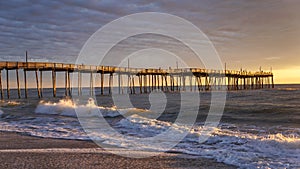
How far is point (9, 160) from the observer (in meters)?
6.77

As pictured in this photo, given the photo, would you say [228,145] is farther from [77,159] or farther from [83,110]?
[83,110]

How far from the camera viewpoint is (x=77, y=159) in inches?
273

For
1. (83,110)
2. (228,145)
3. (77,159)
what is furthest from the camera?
(83,110)

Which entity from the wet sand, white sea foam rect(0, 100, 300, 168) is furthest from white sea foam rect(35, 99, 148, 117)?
the wet sand

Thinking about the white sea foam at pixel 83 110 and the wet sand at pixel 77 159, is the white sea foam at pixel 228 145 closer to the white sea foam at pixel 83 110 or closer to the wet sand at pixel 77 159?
the wet sand at pixel 77 159

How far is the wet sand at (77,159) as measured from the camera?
642cm

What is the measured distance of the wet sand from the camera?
6422mm

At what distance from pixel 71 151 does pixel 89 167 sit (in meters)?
1.72

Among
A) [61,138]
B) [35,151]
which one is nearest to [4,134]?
[61,138]

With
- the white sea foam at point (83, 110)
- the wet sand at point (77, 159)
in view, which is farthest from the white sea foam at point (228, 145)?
the white sea foam at point (83, 110)

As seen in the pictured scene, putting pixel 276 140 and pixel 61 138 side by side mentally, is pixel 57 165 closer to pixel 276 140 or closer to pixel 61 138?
pixel 61 138

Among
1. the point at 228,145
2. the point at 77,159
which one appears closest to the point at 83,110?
the point at 228,145

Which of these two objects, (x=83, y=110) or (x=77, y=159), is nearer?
(x=77, y=159)

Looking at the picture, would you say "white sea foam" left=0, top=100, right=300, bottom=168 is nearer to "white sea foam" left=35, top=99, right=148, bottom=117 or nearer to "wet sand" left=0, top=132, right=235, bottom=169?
"wet sand" left=0, top=132, right=235, bottom=169
